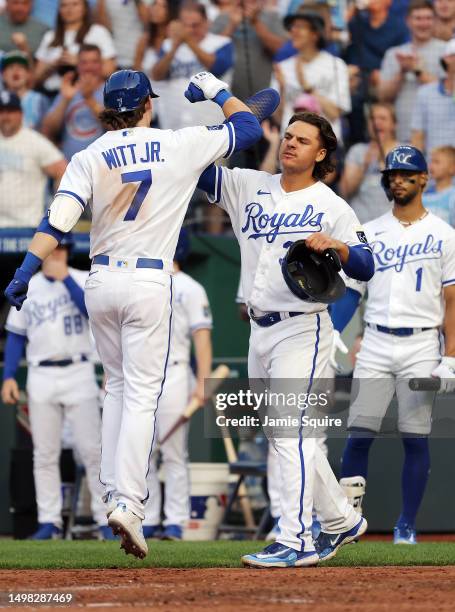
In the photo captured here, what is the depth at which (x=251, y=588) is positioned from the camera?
176 inches

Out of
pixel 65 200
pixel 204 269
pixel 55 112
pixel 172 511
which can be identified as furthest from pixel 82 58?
pixel 65 200

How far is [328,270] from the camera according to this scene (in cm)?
534

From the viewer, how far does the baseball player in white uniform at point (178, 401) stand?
868 cm

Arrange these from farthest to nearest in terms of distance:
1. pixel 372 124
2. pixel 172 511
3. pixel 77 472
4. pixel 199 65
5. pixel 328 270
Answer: pixel 199 65 → pixel 372 124 → pixel 77 472 → pixel 172 511 → pixel 328 270

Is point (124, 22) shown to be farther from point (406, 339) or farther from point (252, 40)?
point (406, 339)

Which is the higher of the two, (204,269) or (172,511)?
(204,269)

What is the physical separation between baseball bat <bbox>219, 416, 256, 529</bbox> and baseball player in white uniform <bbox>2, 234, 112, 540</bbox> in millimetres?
1116

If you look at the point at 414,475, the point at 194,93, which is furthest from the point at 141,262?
the point at 414,475

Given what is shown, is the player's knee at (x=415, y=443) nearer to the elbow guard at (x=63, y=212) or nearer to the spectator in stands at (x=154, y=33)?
the elbow guard at (x=63, y=212)

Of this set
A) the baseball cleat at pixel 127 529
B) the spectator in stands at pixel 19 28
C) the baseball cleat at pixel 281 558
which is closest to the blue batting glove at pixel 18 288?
the baseball cleat at pixel 127 529

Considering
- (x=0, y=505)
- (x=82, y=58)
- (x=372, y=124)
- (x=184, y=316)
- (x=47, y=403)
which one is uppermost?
(x=82, y=58)

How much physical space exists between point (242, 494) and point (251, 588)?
4726 millimetres

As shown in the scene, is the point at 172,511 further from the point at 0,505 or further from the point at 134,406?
the point at 134,406

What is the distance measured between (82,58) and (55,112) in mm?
568
